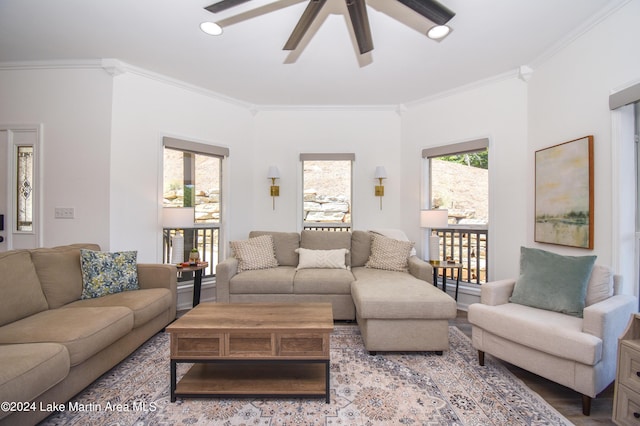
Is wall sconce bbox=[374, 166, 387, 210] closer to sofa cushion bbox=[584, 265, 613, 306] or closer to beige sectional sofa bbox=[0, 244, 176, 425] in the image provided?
sofa cushion bbox=[584, 265, 613, 306]

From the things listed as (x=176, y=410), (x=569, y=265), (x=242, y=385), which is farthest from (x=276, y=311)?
(x=569, y=265)

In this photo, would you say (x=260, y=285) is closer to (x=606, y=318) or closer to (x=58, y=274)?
(x=58, y=274)

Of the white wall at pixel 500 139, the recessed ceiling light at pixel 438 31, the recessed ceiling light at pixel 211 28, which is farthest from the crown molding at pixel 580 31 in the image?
the recessed ceiling light at pixel 211 28

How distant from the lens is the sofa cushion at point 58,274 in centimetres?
222

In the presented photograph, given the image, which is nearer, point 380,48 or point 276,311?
point 276,311

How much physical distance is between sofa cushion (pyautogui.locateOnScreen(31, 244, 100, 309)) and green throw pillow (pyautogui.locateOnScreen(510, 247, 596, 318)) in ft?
11.9

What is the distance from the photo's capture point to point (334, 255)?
347 centimetres

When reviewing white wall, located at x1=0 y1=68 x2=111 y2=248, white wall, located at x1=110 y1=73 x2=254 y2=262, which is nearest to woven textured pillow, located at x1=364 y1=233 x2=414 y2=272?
white wall, located at x1=110 y1=73 x2=254 y2=262

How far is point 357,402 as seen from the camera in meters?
1.77

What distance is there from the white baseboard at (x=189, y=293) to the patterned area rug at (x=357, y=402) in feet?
4.39

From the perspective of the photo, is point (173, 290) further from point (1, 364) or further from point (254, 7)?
point (254, 7)

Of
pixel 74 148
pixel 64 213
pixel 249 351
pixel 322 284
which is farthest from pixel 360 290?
pixel 74 148

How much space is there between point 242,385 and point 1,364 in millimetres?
1177

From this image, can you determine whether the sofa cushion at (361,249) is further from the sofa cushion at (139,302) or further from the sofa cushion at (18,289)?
the sofa cushion at (18,289)
